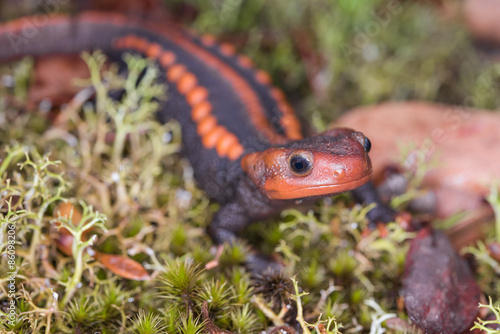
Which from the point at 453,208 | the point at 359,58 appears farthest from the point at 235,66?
the point at 453,208

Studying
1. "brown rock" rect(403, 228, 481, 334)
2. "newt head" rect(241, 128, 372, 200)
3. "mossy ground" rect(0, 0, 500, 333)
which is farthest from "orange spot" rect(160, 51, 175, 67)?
"brown rock" rect(403, 228, 481, 334)

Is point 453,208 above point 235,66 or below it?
below

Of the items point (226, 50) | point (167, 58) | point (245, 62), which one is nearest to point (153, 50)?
point (167, 58)

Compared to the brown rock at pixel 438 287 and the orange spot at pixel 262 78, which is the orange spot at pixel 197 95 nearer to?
the orange spot at pixel 262 78

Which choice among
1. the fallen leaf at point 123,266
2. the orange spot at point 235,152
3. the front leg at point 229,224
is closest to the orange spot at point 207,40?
the orange spot at point 235,152

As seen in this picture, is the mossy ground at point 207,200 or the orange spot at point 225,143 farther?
the orange spot at point 225,143

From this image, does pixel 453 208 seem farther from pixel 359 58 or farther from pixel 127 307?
pixel 127 307
